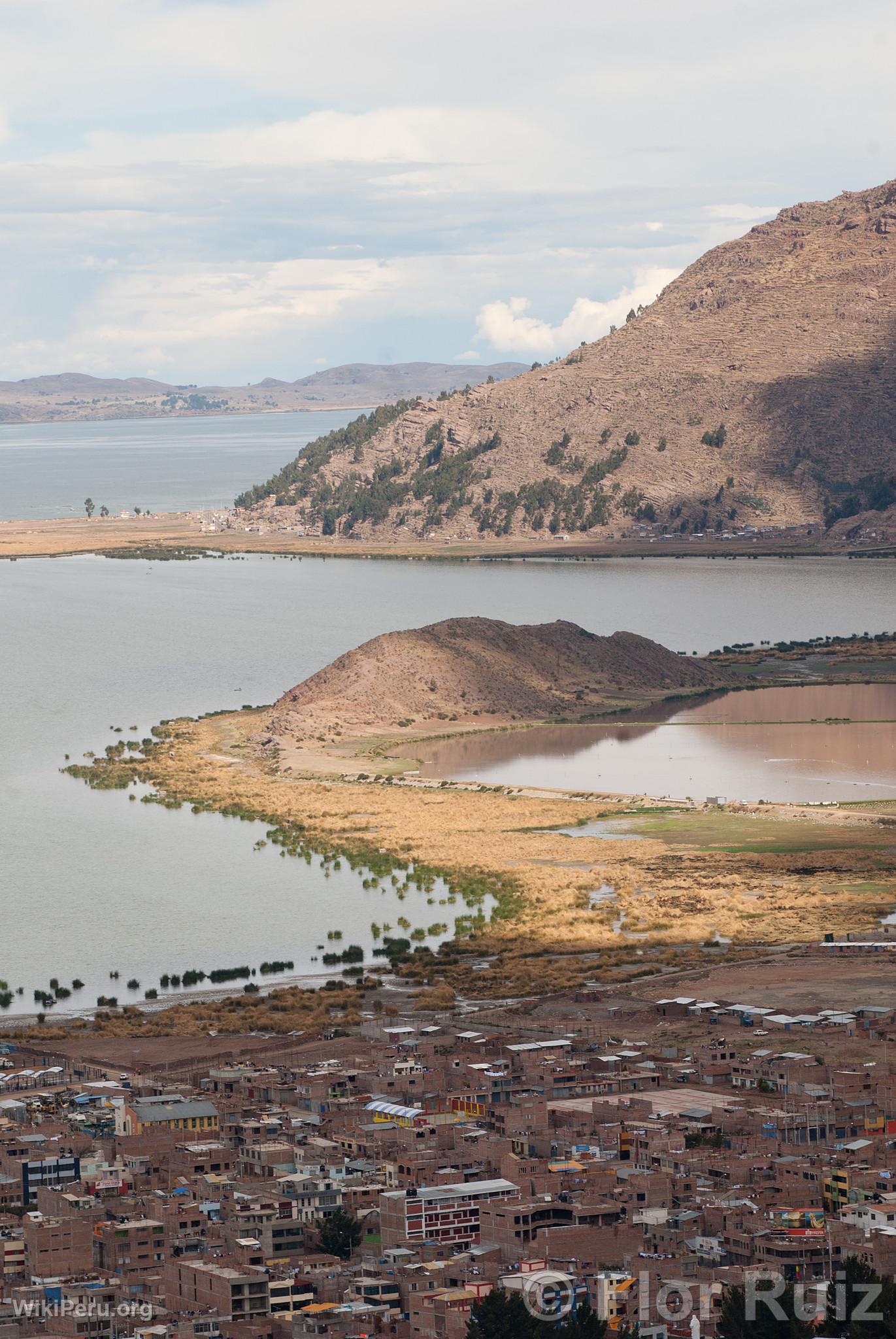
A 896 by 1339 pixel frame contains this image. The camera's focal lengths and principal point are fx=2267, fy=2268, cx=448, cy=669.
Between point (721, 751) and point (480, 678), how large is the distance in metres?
21.8

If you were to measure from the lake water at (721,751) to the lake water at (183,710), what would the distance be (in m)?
18.2

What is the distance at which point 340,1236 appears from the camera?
39469 millimetres

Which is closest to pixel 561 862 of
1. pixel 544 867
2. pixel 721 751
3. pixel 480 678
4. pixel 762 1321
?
pixel 544 867

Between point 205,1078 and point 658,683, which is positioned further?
point 658,683

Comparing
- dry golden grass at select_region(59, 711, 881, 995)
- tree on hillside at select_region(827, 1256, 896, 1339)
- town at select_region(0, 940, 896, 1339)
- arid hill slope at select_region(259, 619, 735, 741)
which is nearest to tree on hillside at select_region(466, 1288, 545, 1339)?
town at select_region(0, 940, 896, 1339)

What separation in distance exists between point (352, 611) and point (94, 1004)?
383 feet

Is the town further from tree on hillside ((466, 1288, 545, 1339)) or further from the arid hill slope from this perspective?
the arid hill slope

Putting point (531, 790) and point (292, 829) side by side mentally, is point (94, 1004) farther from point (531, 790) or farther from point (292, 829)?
point (531, 790)

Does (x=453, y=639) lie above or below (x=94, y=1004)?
above

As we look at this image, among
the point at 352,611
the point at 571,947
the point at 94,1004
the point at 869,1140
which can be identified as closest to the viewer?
the point at 869,1140

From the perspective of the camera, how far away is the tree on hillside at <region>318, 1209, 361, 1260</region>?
39.4 meters

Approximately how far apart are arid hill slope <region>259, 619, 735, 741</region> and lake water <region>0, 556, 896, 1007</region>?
9143 millimetres

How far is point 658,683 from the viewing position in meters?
134

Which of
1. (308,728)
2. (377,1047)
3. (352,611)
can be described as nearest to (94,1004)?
(377,1047)
